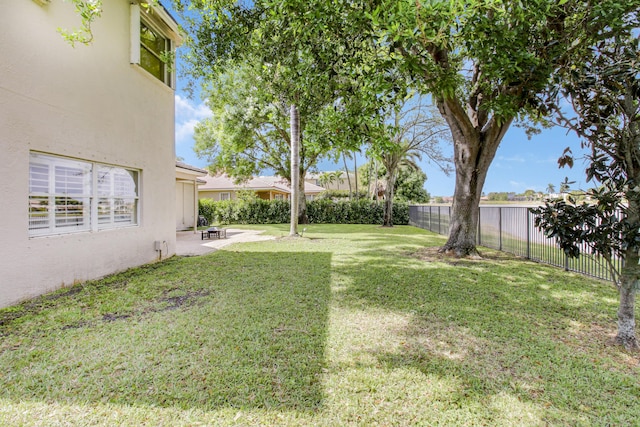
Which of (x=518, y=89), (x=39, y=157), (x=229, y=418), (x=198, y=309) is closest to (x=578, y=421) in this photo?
(x=229, y=418)

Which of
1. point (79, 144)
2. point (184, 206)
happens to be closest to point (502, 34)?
point (79, 144)

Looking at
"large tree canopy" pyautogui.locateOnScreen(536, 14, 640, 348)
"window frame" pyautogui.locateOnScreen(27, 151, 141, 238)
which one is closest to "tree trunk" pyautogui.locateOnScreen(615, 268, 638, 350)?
"large tree canopy" pyautogui.locateOnScreen(536, 14, 640, 348)

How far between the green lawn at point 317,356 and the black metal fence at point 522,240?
1068 mm

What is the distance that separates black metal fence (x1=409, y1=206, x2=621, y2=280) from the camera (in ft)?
23.3

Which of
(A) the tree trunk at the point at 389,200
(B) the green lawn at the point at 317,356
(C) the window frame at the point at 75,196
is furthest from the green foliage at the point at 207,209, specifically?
(B) the green lawn at the point at 317,356

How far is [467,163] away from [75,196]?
9.52 meters

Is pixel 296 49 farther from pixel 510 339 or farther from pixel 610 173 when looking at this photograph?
pixel 510 339

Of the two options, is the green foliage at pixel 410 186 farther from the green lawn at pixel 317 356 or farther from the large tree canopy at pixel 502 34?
the green lawn at pixel 317 356

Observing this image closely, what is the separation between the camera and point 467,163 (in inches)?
344

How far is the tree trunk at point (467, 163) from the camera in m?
8.49

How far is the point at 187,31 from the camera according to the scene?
7938 mm

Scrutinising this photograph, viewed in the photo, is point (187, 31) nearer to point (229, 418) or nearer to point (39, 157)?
point (39, 157)

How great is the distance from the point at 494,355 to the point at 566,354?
82cm

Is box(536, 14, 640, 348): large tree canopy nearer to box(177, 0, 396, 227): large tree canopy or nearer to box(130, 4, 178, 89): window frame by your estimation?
box(177, 0, 396, 227): large tree canopy
